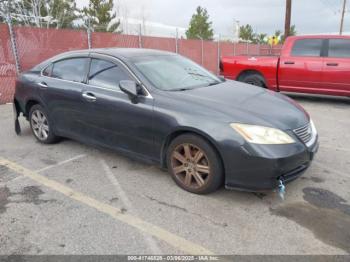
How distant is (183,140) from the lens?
3.59 m

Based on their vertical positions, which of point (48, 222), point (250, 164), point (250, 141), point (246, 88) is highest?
point (246, 88)

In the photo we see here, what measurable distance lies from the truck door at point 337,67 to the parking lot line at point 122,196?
6263 millimetres

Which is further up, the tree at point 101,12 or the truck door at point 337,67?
the tree at point 101,12

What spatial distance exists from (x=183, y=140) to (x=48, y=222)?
5.08ft

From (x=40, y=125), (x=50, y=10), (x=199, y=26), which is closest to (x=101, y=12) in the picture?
(x=50, y=10)

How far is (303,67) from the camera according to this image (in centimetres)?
859

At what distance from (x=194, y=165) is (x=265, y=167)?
2.52ft

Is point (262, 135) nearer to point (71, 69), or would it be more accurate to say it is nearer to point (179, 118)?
point (179, 118)

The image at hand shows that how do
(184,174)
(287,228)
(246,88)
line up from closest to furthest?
1. (287,228)
2. (184,174)
3. (246,88)

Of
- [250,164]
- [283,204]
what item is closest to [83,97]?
[250,164]

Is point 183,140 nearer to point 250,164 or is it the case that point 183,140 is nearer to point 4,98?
point 250,164

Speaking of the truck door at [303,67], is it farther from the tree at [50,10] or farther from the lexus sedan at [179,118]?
the tree at [50,10]

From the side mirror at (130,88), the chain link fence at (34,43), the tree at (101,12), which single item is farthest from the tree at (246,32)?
the side mirror at (130,88)

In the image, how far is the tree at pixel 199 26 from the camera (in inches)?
1714
